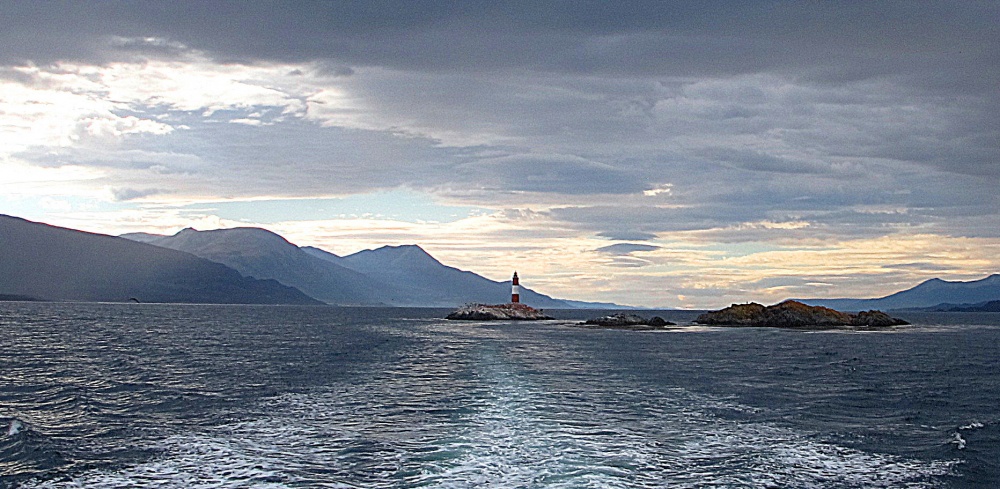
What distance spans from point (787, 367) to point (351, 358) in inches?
1414

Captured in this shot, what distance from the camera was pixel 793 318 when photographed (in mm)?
149625

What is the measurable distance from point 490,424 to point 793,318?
135473mm

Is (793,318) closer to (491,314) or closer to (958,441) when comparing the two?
(491,314)

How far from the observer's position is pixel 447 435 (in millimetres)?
26328

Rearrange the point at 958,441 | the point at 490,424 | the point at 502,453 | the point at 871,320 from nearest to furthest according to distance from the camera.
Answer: the point at 502,453 → the point at 958,441 → the point at 490,424 → the point at 871,320

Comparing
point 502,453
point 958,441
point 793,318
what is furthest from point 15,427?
point 793,318

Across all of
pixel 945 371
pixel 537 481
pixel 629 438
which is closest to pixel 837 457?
pixel 629 438

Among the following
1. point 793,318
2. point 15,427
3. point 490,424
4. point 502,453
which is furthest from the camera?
point 793,318

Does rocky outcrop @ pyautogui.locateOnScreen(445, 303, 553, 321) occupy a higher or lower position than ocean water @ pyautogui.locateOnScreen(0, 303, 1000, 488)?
higher

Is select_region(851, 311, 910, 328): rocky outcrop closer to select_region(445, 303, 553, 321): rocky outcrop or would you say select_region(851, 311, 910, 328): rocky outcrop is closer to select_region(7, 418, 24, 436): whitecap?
select_region(445, 303, 553, 321): rocky outcrop

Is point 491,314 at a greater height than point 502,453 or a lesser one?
greater

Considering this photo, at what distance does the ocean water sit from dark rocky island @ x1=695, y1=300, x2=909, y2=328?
92.9 m

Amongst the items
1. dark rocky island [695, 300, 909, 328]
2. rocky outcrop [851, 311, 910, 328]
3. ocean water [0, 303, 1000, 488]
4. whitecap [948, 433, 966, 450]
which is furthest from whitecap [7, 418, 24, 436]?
rocky outcrop [851, 311, 910, 328]

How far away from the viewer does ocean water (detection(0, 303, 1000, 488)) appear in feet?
69.8
